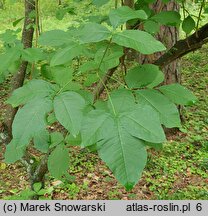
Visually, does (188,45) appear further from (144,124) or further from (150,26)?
(144,124)

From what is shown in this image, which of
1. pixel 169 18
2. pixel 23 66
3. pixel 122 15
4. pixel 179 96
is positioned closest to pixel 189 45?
pixel 169 18

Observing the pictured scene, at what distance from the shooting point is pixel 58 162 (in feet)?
4.97

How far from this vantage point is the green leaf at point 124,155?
0.75 m

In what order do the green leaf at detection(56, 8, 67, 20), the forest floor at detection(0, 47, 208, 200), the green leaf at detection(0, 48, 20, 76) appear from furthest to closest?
the forest floor at detection(0, 47, 208, 200), the green leaf at detection(56, 8, 67, 20), the green leaf at detection(0, 48, 20, 76)

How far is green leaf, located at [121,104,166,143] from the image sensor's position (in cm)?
79

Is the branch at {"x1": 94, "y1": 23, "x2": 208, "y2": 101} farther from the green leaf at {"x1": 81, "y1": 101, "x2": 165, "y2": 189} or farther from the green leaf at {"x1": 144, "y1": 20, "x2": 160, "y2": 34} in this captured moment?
the green leaf at {"x1": 81, "y1": 101, "x2": 165, "y2": 189}

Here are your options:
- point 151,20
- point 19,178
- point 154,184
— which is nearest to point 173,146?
point 154,184

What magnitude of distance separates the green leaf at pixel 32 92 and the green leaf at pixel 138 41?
24 cm

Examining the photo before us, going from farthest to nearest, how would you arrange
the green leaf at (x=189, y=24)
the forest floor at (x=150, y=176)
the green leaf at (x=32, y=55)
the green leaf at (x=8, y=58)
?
the forest floor at (x=150, y=176) < the green leaf at (x=189, y=24) < the green leaf at (x=32, y=55) < the green leaf at (x=8, y=58)

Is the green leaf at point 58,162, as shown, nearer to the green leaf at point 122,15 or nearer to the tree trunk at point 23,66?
the green leaf at point 122,15

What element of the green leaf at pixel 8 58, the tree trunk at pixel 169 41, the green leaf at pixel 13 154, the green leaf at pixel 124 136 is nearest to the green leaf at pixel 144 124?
the green leaf at pixel 124 136

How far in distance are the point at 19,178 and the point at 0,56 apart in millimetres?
Answer: 2928

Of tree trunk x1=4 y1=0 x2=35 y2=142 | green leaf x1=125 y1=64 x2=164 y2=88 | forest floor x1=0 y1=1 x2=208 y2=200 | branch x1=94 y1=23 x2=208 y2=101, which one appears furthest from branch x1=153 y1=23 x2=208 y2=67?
forest floor x1=0 y1=1 x2=208 y2=200

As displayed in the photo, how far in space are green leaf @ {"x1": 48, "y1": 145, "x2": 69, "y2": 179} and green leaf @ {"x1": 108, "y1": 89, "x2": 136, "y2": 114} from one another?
2.08 feet
